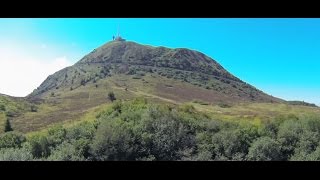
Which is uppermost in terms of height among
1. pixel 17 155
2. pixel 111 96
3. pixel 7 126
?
pixel 111 96

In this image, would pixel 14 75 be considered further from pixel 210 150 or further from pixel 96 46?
pixel 210 150

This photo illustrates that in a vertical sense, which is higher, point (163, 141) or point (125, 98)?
point (125, 98)

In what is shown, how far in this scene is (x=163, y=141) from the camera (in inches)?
1052

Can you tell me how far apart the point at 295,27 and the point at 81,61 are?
3774cm

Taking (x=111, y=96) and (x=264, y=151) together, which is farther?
(x=111, y=96)

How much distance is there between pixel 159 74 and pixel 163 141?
45.6m

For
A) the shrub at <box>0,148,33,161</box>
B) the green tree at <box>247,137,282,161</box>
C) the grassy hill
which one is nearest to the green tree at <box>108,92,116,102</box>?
the grassy hill

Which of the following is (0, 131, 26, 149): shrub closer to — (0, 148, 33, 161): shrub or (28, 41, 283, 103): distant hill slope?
(0, 148, 33, 161): shrub

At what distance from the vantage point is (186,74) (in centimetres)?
7462

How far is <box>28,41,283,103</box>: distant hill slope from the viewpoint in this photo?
209 ft

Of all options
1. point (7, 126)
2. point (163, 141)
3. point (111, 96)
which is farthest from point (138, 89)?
point (163, 141)

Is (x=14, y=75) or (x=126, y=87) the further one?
(x=14, y=75)

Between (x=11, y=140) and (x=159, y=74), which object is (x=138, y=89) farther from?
(x=11, y=140)
